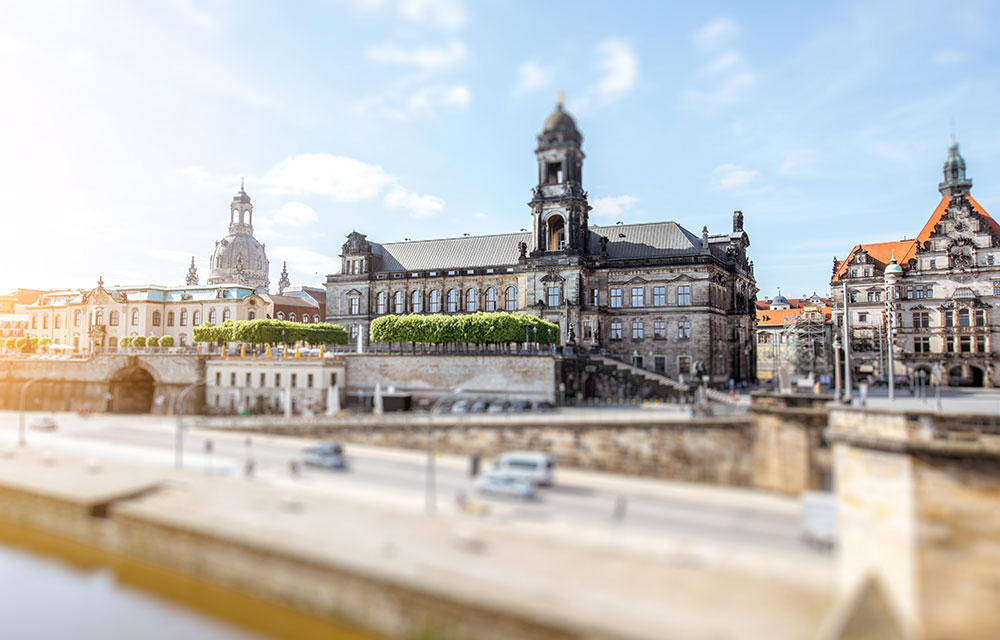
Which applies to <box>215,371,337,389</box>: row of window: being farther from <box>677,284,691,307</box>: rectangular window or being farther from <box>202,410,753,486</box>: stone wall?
<box>677,284,691,307</box>: rectangular window

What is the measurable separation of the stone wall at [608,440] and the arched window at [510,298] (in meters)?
29.3

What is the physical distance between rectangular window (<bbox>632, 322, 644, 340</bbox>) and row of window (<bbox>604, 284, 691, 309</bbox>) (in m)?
1.76

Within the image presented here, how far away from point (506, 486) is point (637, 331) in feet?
122

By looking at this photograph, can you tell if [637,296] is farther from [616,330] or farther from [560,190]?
[560,190]

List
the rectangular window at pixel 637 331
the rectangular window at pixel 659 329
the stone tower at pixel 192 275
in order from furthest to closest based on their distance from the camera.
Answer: the stone tower at pixel 192 275 < the rectangular window at pixel 637 331 < the rectangular window at pixel 659 329

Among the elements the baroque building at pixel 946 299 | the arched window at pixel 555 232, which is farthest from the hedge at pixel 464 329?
the baroque building at pixel 946 299

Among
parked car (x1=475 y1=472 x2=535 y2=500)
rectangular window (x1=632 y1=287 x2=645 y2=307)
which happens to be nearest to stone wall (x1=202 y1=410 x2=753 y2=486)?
parked car (x1=475 y1=472 x2=535 y2=500)

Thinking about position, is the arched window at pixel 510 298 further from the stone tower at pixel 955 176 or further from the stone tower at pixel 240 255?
the stone tower at pixel 240 255

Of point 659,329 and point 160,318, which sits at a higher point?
point 160,318

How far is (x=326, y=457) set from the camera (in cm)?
3053

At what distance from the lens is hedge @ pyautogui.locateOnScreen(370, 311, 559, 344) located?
A: 5038 centimetres

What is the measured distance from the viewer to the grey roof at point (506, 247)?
61.7m

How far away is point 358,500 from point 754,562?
47.5ft

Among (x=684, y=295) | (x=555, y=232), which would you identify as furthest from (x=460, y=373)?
(x=684, y=295)
